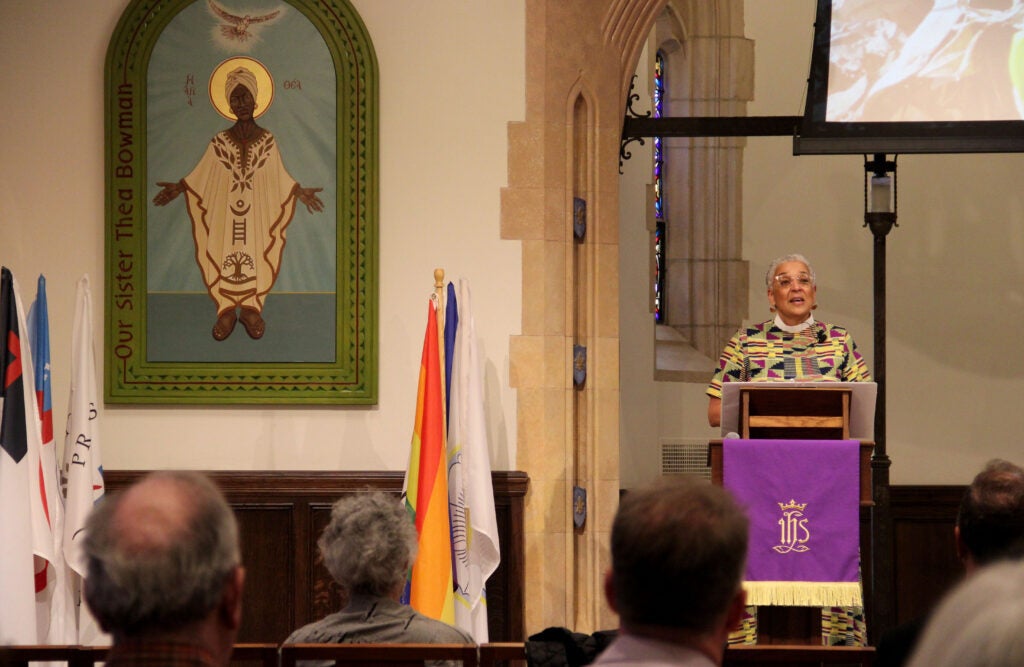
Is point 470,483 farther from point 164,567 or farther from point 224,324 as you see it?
point 164,567

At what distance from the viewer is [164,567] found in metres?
1.86

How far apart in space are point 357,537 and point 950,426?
6.92 metres

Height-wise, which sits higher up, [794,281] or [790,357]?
[794,281]

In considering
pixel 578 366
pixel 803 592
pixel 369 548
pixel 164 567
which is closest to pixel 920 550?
pixel 578 366

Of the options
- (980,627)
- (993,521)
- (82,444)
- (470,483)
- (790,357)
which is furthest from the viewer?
(470,483)

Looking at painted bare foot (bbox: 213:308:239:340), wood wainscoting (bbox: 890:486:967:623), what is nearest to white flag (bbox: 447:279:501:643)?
painted bare foot (bbox: 213:308:239:340)

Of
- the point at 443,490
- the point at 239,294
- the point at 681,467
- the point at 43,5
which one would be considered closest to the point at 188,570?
the point at 443,490

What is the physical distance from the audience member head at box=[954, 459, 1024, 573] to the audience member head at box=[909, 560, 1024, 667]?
1.43 metres

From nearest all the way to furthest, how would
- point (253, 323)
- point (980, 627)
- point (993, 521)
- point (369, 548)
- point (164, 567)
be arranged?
point (980, 627) → point (164, 567) → point (993, 521) → point (369, 548) → point (253, 323)

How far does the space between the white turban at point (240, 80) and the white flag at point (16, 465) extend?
4.75ft

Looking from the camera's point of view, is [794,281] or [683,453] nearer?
[794,281]

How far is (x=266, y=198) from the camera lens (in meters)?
6.55

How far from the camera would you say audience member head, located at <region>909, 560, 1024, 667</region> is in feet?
4.16

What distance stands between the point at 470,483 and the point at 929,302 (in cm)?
480
